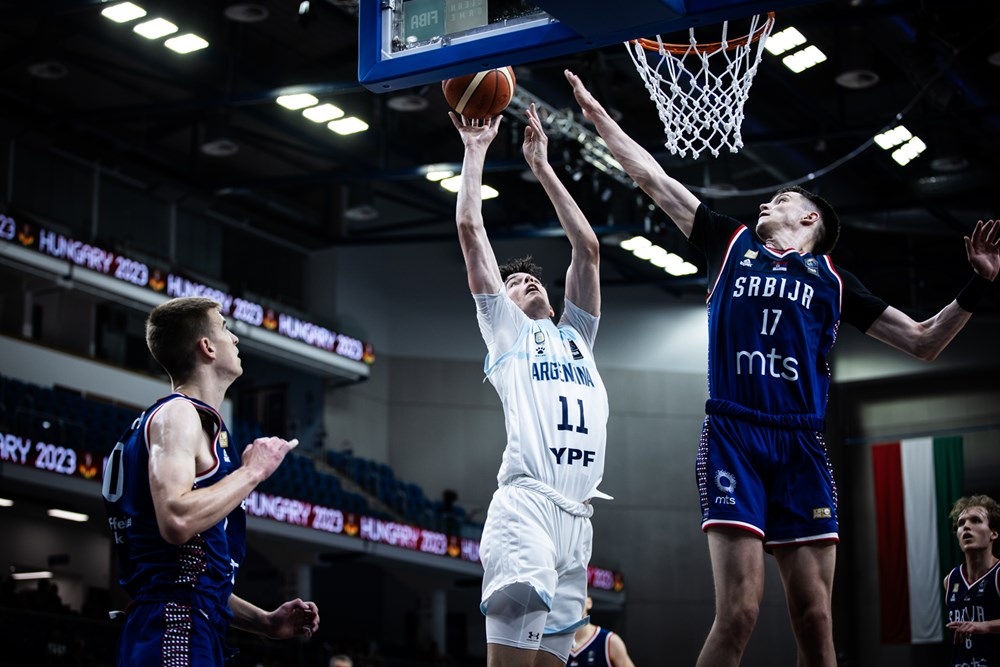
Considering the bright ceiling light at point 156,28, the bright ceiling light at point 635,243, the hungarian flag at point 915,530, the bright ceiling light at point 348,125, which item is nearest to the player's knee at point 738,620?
the bright ceiling light at point 156,28

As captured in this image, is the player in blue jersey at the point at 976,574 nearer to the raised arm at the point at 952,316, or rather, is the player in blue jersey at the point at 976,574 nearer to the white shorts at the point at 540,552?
the raised arm at the point at 952,316

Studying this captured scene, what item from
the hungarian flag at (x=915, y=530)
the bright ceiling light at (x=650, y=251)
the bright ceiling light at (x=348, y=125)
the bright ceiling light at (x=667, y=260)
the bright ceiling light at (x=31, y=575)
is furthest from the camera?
the bright ceiling light at (x=667, y=260)

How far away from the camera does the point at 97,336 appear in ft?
83.5

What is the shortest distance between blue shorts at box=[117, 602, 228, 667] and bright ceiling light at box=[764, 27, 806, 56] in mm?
15189

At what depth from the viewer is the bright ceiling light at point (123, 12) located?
19.0 metres

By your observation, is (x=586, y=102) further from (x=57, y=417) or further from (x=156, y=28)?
(x=57, y=417)

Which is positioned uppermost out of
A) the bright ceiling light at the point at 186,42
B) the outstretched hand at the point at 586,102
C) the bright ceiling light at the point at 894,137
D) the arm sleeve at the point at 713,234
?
the bright ceiling light at the point at 186,42

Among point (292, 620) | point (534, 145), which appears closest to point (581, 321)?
point (534, 145)

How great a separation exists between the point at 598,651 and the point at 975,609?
281 cm

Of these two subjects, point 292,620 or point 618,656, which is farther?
point 618,656

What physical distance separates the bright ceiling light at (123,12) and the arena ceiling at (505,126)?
321 mm

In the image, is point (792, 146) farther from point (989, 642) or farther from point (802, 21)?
point (989, 642)

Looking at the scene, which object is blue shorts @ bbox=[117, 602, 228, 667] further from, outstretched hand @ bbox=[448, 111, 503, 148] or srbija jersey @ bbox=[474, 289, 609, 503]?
outstretched hand @ bbox=[448, 111, 503, 148]

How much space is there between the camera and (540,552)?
5645mm
